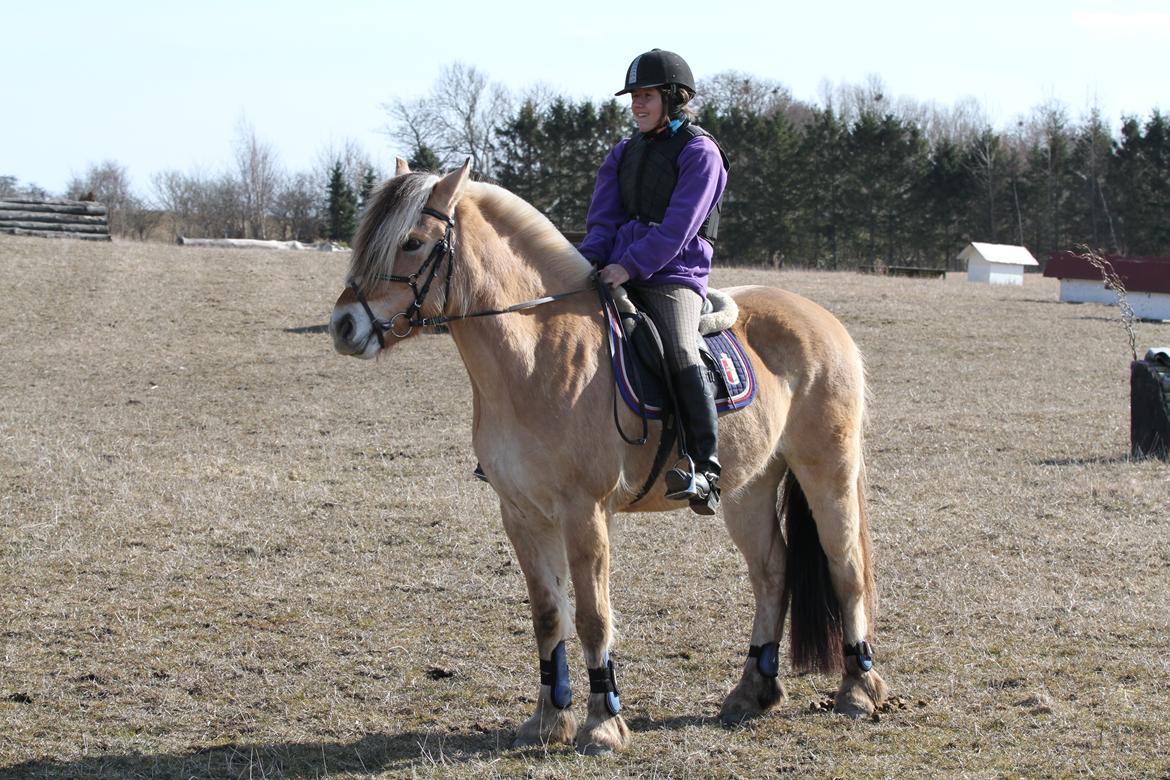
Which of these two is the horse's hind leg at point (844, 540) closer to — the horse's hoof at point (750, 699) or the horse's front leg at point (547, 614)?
the horse's hoof at point (750, 699)

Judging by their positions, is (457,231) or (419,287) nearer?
(419,287)

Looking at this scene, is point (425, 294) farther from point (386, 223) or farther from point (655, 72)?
point (655, 72)

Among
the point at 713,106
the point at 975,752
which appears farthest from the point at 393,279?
the point at 713,106

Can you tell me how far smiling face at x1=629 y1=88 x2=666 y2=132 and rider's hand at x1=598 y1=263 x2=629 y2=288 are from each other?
0.73 m

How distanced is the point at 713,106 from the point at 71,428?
4321 cm

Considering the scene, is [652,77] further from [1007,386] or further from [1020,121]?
[1020,121]

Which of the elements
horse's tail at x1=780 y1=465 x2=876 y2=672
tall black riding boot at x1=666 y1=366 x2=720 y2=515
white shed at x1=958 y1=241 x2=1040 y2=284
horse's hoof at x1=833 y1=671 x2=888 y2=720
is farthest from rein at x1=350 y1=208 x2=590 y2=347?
white shed at x1=958 y1=241 x2=1040 y2=284

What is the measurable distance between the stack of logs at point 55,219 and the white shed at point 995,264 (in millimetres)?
30064

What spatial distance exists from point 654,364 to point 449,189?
123 centimetres

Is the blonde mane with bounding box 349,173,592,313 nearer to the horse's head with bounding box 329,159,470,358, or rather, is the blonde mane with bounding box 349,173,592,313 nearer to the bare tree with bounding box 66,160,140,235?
the horse's head with bounding box 329,159,470,358

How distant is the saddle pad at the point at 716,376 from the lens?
4961 mm

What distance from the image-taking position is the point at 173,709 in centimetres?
534

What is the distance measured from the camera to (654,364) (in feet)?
16.5

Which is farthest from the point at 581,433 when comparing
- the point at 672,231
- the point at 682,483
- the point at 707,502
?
the point at 672,231
